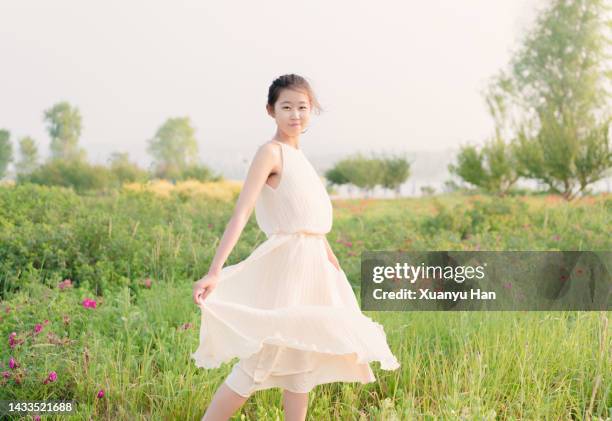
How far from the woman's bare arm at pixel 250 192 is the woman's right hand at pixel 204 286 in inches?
1.2

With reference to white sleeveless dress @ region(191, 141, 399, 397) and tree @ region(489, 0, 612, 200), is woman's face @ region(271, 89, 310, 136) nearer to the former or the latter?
white sleeveless dress @ region(191, 141, 399, 397)

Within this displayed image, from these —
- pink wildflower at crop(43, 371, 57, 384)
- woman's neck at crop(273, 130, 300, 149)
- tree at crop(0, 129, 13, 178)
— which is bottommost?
pink wildflower at crop(43, 371, 57, 384)

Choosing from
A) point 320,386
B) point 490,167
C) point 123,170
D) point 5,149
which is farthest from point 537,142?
point 5,149

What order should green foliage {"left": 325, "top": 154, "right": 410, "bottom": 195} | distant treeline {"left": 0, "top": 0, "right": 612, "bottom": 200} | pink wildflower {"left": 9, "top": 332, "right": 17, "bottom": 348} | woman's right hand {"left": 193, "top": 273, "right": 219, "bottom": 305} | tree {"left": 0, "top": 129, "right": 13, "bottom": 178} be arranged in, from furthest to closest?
1. tree {"left": 0, "top": 129, "right": 13, "bottom": 178}
2. green foliage {"left": 325, "top": 154, "right": 410, "bottom": 195}
3. distant treeline {"left": 0, "top": 0, "right": 612, "bottom": 200}
4. pink wildflower {"left": 9, "top": 332, "right": 17, "bottom": 348}
5. woman's right hand {"left": 193, "top": 273, "right": 219, "bottom": 305}

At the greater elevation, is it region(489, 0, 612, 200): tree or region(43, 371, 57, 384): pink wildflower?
region(489, 0, 612, 200): tree

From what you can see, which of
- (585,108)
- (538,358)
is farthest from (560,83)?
(538,358)

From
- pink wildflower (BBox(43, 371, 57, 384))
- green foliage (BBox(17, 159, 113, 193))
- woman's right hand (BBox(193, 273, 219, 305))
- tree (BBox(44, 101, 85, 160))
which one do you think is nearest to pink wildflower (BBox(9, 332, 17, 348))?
pink wildflower (BBox(43, 371, 57, 384))

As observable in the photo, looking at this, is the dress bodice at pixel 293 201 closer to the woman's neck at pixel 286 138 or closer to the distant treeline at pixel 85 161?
the woman's neck at pixel 286 138

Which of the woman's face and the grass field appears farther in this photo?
the grass field

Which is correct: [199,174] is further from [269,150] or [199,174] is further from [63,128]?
[269,150]

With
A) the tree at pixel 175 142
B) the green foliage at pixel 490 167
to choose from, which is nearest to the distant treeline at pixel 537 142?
the green foliage at pixel 490 167

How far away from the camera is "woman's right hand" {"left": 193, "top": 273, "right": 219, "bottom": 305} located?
93.3 inches

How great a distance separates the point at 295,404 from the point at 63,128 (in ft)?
111

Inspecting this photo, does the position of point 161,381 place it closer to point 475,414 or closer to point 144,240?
point 475,414
